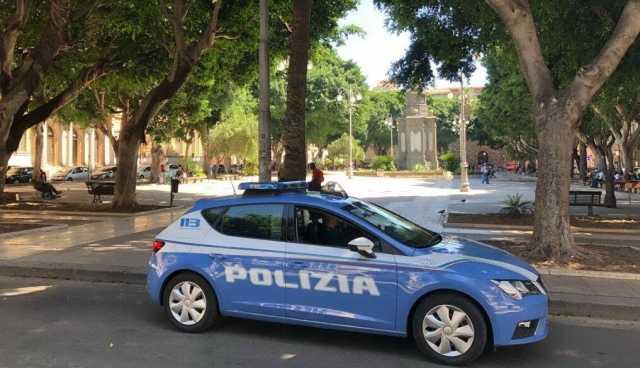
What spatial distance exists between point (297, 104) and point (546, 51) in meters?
7.59

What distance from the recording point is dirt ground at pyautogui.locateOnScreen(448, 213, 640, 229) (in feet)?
49.5

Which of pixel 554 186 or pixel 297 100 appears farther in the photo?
pixel 297 100

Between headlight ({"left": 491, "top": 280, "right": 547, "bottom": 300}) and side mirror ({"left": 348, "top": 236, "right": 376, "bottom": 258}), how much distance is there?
1092 millimetres

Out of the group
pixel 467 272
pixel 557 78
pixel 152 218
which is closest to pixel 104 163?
pixel 152 218

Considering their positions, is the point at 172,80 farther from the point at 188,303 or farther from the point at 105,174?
the point at 105,174

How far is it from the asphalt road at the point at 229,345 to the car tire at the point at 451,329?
183 millimetres

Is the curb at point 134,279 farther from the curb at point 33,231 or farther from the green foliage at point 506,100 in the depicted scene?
the green foliage at point 506,100

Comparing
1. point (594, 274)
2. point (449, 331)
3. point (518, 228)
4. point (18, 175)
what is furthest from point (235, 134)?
point (449, 331)

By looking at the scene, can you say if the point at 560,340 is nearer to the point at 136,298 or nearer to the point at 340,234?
the point at 340,234

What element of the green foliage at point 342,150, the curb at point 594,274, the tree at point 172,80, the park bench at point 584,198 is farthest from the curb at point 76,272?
the green foliage at point 342,150

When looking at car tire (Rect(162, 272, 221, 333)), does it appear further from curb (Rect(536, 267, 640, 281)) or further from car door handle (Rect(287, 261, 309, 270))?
curb (Rect(536, 267, 640, 281))

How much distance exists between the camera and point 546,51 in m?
15.1

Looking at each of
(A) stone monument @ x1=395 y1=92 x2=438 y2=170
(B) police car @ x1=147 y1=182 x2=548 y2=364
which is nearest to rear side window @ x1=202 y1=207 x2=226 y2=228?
(B) police car @ x1=147 y1=182 x2=548 y2=364

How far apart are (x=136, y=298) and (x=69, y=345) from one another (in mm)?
2118
